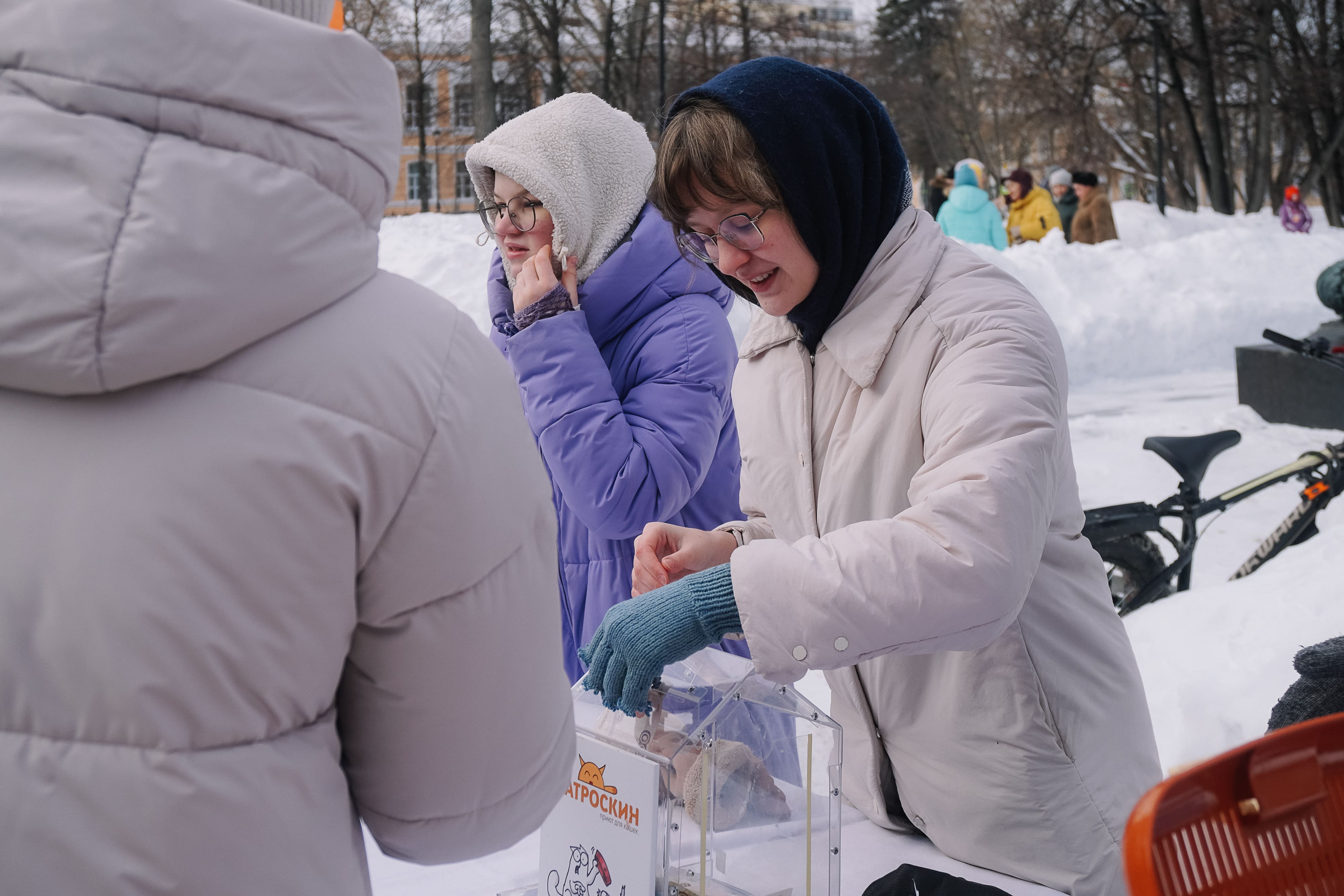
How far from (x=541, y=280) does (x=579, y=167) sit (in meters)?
0.26

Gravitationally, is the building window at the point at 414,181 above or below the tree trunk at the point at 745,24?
below

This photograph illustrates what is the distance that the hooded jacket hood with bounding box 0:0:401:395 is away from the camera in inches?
29.5

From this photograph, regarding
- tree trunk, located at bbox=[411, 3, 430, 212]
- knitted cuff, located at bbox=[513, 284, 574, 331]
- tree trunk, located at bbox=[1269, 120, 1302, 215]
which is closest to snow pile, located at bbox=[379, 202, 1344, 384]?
knitted cuff, located at bbox=[513, 284, 574, 331]

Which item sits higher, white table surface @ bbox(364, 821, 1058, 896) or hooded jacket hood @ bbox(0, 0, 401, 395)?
hooded jacket hood @ bbox(0, 0, 401, 395)

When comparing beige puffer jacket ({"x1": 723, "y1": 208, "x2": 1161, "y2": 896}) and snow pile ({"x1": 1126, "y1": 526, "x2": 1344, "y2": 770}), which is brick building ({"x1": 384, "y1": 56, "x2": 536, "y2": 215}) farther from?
beige puffer jacket ({"x1": 723, "y1": 208, "x2": 1161, "y2": 896})

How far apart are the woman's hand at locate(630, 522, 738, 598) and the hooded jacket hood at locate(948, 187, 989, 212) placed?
11066 mm

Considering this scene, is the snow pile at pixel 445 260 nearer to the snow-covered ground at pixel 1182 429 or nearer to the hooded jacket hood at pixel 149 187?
the snow-covered ground at pixel 1182 429

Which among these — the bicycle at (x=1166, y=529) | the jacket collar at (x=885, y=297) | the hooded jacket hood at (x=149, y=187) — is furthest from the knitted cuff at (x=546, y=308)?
the bicycle at (x=1166, y=529)

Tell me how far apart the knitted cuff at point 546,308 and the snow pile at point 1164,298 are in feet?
27.4

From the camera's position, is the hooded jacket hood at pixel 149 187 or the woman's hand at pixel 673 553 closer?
the hooded jacket hood at pixel 149 187

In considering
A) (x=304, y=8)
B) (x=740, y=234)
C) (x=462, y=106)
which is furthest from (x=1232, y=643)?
(x=462, y=106)

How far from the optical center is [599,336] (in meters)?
2.43

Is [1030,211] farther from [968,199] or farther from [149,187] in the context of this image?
[149,187]

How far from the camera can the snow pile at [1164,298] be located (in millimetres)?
10773
